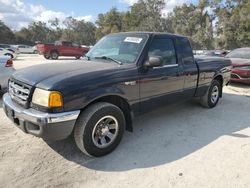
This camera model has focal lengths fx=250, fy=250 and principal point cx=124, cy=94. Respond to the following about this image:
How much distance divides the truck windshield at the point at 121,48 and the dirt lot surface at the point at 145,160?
4.62ft

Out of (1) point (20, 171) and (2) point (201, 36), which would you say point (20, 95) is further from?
(2) point (201, 36)

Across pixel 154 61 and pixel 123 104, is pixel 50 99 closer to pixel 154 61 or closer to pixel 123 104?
pixel 123 104

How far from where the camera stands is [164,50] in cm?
470

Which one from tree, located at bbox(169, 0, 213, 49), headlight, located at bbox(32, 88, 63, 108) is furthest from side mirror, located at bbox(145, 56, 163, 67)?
tree, located at bbox(169, 0, 213, 49)

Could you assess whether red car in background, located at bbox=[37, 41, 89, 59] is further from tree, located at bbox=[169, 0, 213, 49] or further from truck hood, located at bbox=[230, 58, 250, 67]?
tree, located at bbox=[169, 0, 213, 49]

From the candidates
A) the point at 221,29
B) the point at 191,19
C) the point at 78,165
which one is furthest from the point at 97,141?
the point at 191,19

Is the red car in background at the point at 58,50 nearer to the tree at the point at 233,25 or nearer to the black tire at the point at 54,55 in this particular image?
the black tire at the point at 54,55

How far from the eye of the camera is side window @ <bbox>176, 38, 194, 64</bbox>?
5058mm

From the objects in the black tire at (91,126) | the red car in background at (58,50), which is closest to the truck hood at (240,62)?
the black tire at (91,126)

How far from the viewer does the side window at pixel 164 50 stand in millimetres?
4422

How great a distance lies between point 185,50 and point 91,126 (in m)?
2.78

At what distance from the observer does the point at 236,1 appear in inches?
1757

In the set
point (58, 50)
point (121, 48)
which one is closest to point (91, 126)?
point (121, 48)

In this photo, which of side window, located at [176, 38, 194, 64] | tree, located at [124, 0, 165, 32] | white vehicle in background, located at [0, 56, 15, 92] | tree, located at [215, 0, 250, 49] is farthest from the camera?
tree, located at [124, 0, 165, 32]
